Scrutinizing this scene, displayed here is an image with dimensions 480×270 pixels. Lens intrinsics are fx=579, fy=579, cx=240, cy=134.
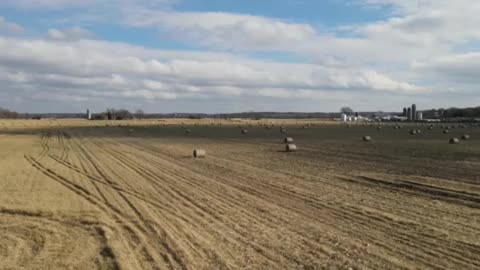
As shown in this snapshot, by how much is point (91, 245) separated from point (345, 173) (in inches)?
511

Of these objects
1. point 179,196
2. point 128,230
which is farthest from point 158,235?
point 179,196

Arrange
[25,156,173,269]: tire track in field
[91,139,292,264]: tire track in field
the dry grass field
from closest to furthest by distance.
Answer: [25,156,173,269]: tire track in field < the dry grass field < [91,139,292,264]: tire track in field

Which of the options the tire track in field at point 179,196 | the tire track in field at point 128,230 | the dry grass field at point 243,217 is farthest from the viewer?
the tire track in field at point 179,196

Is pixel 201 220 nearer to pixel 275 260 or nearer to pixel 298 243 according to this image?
pixel 298 243

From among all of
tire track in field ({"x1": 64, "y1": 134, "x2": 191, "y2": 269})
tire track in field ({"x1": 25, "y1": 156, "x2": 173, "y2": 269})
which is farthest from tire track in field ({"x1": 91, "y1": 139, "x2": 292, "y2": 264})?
tire track in field ({"x1": 25, "y1": 156, "x2": 173, "y2": 269})

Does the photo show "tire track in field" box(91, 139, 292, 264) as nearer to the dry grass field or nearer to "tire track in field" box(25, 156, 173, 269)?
the dry grass field

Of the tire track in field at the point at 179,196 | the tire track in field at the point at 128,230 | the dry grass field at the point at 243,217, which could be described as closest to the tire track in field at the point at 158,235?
the dry grass field at the point at 243,217

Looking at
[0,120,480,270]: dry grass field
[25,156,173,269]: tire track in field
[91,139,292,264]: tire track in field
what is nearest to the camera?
[25,156,173,269]: tire track in field

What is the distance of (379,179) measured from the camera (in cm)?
1948

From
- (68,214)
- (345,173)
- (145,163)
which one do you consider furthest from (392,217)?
(145,163)

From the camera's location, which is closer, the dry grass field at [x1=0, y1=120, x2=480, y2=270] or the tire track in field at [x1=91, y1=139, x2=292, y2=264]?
the dry grass field at [x1=0, y1=120, x2=480, y2=270]

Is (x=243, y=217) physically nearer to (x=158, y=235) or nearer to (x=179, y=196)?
(x=158, y=235)

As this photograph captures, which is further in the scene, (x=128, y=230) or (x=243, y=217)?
(x=243, y=217)

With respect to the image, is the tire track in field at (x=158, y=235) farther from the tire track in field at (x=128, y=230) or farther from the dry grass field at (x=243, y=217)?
the tire track in field at (x=128, y=230)
